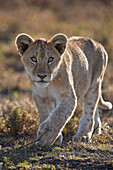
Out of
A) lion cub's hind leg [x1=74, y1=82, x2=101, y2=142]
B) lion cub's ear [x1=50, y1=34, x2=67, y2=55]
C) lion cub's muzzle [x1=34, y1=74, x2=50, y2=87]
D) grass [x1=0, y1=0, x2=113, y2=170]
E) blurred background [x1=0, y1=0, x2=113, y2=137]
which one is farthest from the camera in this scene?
blurred background [x1=0, y1=0, x2=113, y2=137]

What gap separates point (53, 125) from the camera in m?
4.58

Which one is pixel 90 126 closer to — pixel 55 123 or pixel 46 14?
pixel 55 123

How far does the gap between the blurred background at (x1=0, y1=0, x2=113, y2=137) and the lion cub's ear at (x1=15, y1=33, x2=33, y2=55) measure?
1.46 metres

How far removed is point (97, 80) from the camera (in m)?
6.11

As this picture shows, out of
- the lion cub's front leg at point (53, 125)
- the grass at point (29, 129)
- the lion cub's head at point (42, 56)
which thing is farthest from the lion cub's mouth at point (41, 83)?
the grass at point (29, 129)

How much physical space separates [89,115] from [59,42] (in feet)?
5.49

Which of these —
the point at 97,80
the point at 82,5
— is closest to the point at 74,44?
the point at 97,80

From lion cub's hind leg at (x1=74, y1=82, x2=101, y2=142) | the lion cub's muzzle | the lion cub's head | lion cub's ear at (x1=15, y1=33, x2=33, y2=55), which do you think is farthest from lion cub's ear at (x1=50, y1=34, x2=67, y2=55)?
lion cub's hind leg at (x1=74, y1=82, x2=101, y2=142)

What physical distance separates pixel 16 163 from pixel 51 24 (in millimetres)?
15657

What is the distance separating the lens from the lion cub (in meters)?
4.60

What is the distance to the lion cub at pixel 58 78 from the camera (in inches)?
181

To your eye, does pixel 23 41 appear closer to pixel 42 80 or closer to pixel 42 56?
pixel 42 56

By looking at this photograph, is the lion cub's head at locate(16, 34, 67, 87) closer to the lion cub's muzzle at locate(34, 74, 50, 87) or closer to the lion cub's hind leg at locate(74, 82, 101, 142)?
the lion cub's muzzle at locate(34, 74, 50, 87)

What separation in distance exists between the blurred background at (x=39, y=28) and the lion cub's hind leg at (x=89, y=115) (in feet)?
2.88
